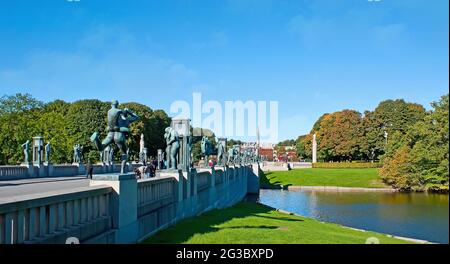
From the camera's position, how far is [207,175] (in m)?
23.1

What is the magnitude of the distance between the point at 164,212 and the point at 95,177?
449 centimetres

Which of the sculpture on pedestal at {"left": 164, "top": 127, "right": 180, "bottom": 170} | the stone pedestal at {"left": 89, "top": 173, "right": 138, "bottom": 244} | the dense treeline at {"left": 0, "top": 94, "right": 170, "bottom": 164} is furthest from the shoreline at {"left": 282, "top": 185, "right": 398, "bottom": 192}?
the stone pedestal at {"left": 89, "top": 173, "right": 138, "bottom": 244}

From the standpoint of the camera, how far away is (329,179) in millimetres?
60812

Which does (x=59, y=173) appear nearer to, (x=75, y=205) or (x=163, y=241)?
(x=163, y=241)

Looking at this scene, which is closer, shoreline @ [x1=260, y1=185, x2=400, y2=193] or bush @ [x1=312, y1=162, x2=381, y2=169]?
shoreline @ [x1=260, y1=185, x2=400, y2=193]

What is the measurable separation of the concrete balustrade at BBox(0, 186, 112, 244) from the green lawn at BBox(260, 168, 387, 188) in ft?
Answer: 156

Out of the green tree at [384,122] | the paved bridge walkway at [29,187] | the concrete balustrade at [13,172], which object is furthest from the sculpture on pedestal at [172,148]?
the green tree at [384,122]

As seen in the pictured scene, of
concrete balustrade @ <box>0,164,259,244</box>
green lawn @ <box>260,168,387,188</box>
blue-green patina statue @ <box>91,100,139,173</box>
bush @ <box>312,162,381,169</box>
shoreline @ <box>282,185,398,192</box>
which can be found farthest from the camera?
bush @ <box>312,162,381,169</box>

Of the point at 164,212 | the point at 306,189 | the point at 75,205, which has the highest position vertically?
the point at 75,205

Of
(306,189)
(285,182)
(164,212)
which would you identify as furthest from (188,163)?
(285,182)

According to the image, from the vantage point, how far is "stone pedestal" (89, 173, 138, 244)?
928 centimetres

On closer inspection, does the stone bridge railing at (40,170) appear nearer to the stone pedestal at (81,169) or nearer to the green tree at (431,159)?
the stone pedestal at (81,169)

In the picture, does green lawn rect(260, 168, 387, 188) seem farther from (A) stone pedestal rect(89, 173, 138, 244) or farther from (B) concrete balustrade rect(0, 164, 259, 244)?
(A) stone pedestal rect(89, 173, 138, 244)
